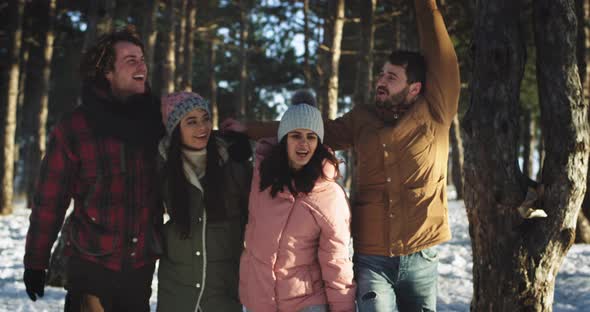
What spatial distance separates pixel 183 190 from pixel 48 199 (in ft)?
2.37

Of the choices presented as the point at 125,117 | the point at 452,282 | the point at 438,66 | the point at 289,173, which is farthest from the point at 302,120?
the point at 452,282

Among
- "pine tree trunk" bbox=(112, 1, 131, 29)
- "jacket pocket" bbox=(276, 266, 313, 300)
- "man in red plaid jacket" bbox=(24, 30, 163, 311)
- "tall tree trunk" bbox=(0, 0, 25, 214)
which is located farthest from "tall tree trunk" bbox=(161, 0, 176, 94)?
"jacket pocket" bbox=(276, 266, 313, 300)

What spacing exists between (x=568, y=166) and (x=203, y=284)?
2.51 metres

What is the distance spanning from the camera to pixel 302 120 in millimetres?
2910

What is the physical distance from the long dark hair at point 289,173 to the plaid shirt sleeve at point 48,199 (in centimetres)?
107

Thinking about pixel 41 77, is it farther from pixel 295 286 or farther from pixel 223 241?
pixel 295 286

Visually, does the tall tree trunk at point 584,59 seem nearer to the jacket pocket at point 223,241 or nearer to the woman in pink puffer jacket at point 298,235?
the woman in pink puffer jacket at point 298,235

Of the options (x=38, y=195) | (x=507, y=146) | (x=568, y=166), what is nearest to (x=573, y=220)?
(x=568, y=166)

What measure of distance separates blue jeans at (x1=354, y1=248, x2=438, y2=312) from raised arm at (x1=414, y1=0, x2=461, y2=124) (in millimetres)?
848

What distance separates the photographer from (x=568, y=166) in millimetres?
3492

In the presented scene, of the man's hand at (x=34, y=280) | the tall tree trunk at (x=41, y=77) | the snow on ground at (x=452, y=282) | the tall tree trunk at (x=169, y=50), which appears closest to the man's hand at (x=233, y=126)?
the man's hand at (x=34, y=280)

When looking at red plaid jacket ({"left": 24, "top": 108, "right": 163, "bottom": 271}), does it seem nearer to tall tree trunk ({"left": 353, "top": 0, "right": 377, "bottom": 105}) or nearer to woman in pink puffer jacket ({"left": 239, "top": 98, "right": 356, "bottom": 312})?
woman in pink puffer jacket ({"left": 239, "top": 98, "right": 356, "bottom": 312})

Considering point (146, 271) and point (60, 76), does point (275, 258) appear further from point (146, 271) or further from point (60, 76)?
point (60, 76)

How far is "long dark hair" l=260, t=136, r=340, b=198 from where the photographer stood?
286 cm
